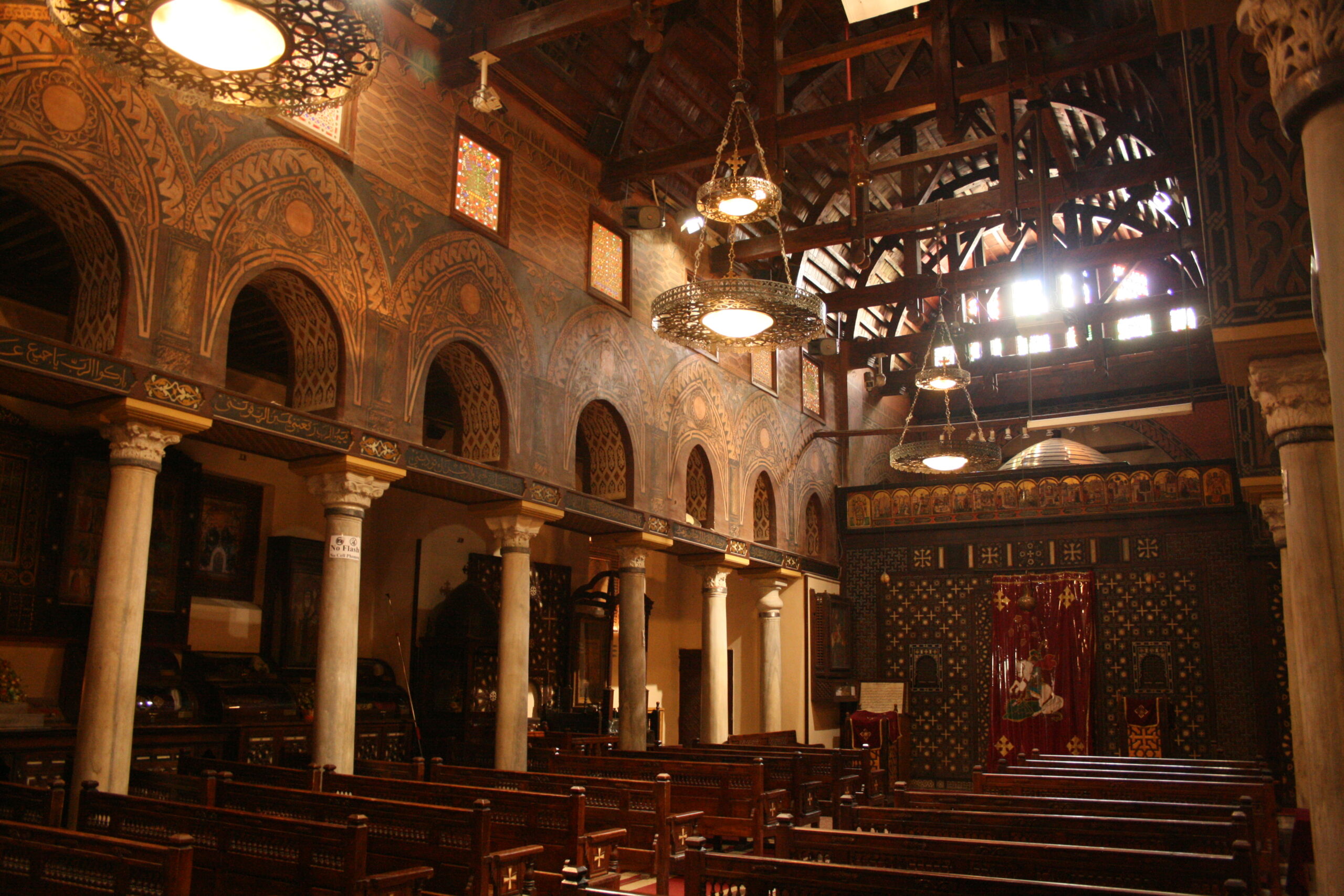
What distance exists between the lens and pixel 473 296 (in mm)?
11812

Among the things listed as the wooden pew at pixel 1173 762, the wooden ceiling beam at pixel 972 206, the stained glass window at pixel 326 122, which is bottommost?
the wooden pew at pixel 1173 762

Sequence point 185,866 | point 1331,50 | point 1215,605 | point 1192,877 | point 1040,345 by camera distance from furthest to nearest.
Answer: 1. point 1040,345
2. point 1215,605
3. point 1192,877
4. point 185,866
5. point 1331,50

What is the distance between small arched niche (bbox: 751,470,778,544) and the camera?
18594 millimetres

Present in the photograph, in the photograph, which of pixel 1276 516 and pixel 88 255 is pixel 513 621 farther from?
pixel 1276 516

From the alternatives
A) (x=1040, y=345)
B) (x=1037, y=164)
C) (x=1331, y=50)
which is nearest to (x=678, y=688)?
(x=1037, y=164)

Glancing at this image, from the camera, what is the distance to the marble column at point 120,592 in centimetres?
770

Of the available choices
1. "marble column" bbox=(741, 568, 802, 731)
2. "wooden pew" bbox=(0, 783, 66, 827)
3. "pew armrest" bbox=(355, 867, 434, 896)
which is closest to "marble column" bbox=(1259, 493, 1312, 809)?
"marble column" bbox=(741, 568, 802, 731)

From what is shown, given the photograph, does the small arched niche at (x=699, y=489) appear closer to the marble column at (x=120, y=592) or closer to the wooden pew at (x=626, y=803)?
the wooden pew at (x=626, y=803)

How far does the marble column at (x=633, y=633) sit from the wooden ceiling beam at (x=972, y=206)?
5.31m

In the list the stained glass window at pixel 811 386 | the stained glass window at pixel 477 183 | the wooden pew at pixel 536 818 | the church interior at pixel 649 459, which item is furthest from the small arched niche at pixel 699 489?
the wooden pew at pixel 536 818

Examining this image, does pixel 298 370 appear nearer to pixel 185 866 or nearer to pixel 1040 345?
pixel 185 866

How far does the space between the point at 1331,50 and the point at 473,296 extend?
9698 mm

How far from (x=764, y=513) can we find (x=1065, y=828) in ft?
41.8

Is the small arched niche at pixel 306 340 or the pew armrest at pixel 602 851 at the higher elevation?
the small arched niche at pixel 306 340
